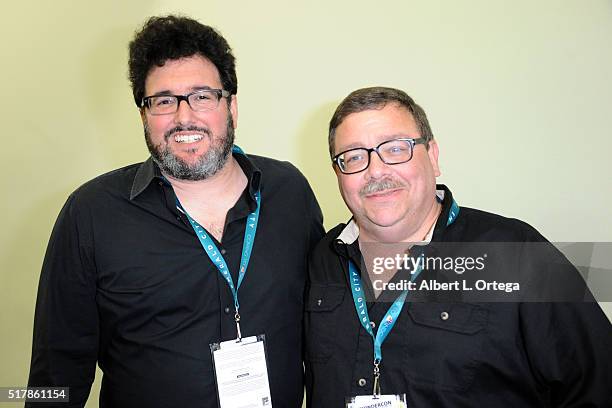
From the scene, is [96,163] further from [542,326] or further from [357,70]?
[542,326]

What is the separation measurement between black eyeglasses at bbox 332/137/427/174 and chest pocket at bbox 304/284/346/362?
0.41 meters

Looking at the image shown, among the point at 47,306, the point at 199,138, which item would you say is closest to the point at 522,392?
the point at 199,138

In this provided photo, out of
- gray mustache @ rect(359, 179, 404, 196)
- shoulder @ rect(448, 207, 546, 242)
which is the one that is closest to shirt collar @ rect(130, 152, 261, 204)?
gray mustache @ rect(359, 179, 404, 196)

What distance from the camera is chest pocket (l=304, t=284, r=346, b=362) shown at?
171 cm

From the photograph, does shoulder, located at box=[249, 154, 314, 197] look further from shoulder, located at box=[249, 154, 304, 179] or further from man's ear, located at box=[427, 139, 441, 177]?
man's ear, located at box=[427, 139, 441, 177]

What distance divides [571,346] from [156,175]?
1439 mm

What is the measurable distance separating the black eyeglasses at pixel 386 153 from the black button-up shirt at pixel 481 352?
23 cm

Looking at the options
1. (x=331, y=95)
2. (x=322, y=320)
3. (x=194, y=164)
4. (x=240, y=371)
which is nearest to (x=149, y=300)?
(x=240, y=371)

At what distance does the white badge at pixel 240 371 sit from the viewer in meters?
1.81

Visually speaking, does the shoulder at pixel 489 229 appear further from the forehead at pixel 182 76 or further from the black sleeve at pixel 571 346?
the forehead at pixel 182 76

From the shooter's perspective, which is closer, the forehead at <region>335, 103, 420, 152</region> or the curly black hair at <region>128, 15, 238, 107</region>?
the forehead at <region>335, 103, 420, 152</region>

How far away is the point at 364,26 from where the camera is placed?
285cm

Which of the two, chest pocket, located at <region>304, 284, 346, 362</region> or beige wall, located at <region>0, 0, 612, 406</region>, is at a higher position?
beige wall, located at <region>0, 0, 612, 406</region>

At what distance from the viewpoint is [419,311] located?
1579mm
